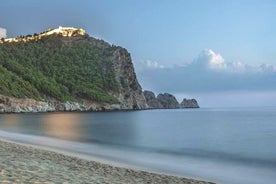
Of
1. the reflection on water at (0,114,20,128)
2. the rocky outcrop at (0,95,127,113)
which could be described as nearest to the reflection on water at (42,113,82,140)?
the reflection on water at (0,114,20,128)

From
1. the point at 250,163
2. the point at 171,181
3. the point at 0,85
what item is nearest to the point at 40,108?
the point at 0,85

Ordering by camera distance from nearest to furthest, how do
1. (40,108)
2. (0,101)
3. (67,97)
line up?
(0,101), (40,108), (67,97)

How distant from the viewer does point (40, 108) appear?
164750mm

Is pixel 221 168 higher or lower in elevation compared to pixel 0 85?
lower

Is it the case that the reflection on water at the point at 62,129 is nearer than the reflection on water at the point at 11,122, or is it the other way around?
the reflection on water at the point at 62,129

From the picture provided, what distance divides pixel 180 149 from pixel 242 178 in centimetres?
1883

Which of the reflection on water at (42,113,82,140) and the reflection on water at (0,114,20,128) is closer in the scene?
the reflection on water at (42,113,82,140)

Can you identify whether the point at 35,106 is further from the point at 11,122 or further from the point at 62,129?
the point at 62,129

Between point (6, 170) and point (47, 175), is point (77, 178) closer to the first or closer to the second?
point (47, 175)

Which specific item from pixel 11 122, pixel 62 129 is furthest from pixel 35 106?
pixel 62 129

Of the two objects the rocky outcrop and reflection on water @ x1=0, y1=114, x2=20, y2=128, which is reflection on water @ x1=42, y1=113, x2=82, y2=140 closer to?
reflection on water @ x1=0, y1=114, x2=20, y2=128

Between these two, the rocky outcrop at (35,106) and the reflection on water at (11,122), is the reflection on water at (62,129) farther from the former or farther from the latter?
the rocky outcrop at (35,106)

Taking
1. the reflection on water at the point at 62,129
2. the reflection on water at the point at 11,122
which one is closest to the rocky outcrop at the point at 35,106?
the reflection on water at the point at 11,122

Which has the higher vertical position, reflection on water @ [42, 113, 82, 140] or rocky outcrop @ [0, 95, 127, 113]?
rocky outcrop @ [0, 95, 127, 113]
